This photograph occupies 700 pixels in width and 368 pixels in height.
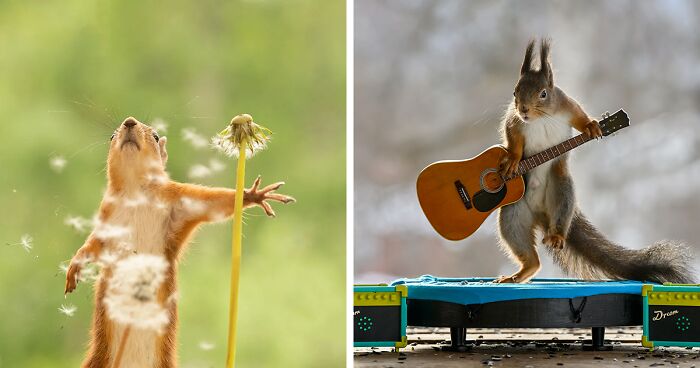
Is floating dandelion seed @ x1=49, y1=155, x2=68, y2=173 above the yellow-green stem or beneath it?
above

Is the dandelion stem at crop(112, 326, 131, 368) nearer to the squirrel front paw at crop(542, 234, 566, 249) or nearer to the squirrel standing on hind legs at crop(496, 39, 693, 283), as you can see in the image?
the squirrel standing on hind legs at crop(496, 39, 693, 283)

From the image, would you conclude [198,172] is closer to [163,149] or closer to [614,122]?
[163,149]

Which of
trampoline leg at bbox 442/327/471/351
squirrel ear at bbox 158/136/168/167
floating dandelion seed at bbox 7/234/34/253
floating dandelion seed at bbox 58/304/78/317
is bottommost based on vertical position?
trampoline leg at bbox 442/327/471/351

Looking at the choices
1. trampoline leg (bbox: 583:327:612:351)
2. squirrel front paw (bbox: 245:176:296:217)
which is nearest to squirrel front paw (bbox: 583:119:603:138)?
trampoline leg (bbox: 583:327:612:351)

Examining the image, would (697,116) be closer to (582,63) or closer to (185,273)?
(582,63)

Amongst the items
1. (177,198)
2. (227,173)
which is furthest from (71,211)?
(227,173)

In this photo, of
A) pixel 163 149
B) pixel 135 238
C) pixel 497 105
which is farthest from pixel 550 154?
pixel 135 238
